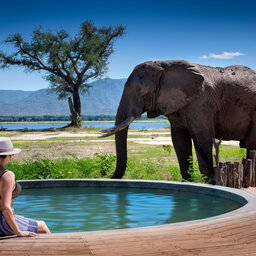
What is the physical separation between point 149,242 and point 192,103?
5464mm

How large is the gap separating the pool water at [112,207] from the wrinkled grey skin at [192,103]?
5.48 ft

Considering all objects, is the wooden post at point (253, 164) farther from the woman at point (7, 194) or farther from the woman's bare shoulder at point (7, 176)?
the woman's bare shoulder at point (7, 176)

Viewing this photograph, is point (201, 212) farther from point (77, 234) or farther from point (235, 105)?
point (235, 105)

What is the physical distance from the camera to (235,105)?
9492mm

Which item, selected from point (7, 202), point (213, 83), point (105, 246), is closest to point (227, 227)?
point (105, 246)

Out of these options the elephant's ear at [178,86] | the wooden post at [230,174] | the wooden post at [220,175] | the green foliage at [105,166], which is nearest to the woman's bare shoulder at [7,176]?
the wooden post at [220,175]

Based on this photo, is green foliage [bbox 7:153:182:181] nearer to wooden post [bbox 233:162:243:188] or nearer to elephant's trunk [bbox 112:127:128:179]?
elephant's trunk [bbox 112:127:128:179]

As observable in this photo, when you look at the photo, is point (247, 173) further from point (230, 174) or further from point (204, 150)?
point (204, 150)

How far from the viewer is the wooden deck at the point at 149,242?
142 inches

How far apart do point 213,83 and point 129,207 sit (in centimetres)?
373

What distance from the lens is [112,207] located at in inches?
266

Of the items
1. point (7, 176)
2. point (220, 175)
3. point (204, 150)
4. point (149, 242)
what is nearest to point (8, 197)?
point (7, 176)

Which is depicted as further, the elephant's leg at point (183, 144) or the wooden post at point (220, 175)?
the elephant's leg at point (183, 144)

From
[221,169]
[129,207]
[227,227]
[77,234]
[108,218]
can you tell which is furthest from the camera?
[221,169]
